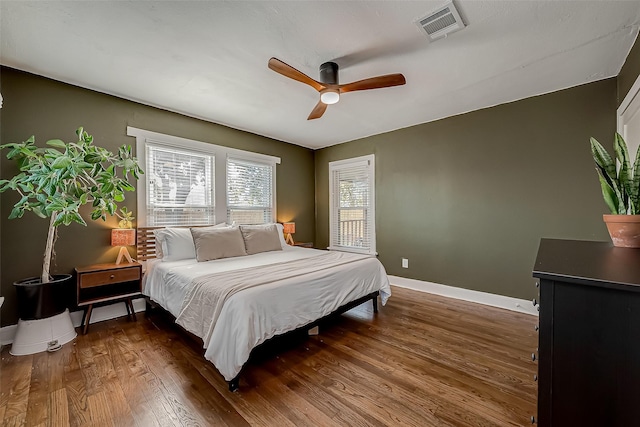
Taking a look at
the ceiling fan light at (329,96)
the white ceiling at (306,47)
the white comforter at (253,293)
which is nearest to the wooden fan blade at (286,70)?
the ceiling fan light at (329,96)

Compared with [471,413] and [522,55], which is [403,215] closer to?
[522,55]

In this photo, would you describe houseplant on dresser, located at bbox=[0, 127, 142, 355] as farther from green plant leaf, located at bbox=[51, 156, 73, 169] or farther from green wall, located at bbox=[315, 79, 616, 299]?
green wall, located at bbox=[315, 79, 616, 299]

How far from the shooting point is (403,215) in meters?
4.31

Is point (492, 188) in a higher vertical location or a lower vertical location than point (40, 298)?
higher

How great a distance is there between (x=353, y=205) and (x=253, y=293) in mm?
3378

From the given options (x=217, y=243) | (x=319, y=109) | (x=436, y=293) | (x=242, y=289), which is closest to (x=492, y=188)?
(x=436, y=293)

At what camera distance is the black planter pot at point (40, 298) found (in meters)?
2.31

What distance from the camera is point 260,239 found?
370 cm

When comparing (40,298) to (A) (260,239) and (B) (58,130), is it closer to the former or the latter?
(B) (58,130)

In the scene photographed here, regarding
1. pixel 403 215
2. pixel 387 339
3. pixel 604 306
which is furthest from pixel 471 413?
pixel 403 215

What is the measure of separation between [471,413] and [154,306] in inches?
128

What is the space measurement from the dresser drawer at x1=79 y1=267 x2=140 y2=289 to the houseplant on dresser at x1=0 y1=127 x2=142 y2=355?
0.49 feet

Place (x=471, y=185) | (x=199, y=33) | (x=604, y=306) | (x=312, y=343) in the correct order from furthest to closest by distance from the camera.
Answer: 1. (x=471, y=185)
2. (x=312, y=343)
3. (x=199, y=33)
4. (x=604, y=306)

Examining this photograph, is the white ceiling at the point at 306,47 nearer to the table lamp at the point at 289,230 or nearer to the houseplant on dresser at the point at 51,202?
the houseplant on dresser at the point at 51,202
